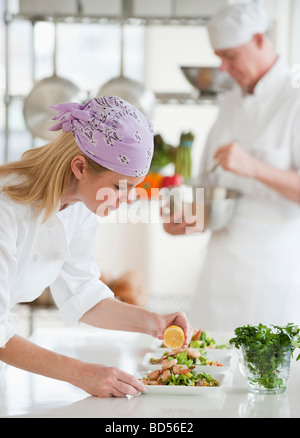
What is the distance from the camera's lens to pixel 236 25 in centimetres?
278

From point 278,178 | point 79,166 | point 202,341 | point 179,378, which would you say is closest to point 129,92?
point 278,178

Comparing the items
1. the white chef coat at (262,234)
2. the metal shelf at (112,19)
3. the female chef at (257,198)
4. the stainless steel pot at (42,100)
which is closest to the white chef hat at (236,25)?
the female chef at (257,198)

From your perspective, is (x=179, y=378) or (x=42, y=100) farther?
(x=42, y=100)

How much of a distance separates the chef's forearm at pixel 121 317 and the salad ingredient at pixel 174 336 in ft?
0.17

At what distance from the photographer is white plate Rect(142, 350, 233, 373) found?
175cm

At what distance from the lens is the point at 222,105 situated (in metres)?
3.05

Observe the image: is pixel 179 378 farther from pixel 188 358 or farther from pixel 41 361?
pixel 41 361

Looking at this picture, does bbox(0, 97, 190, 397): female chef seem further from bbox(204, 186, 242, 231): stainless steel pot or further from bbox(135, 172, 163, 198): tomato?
bbox(135, 172, 163, 198): tomato

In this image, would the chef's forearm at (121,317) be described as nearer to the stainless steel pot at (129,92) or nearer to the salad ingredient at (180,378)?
the salad ingredient at (180,378)

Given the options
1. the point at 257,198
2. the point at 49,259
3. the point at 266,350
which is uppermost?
the point at 257,198

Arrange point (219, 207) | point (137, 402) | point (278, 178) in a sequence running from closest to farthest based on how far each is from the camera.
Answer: point (137, 402) < point (278, 178) < point (219, 207)

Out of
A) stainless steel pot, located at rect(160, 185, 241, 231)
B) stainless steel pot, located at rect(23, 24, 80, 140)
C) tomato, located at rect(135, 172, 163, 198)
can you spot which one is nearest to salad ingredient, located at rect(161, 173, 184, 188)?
tomato, located at rect(135, 172, 163, 198)

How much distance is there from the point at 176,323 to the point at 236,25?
140cm
